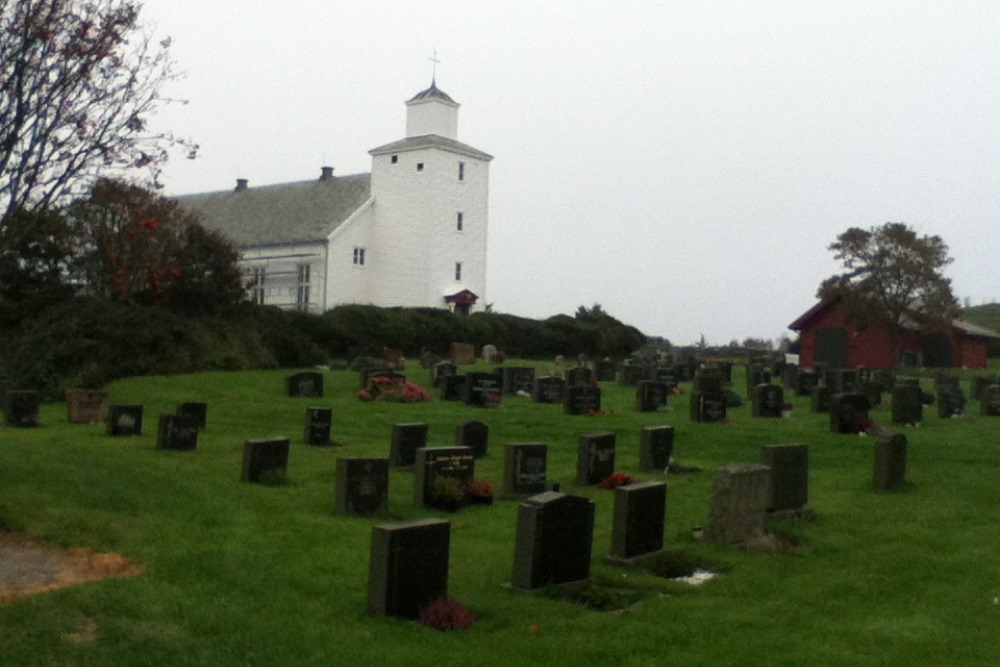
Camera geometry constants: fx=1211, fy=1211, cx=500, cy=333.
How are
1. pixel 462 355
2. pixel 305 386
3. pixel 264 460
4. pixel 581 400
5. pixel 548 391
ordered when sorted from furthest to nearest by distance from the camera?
pixel 462 355
pixel 305 386
pixel 548 391
pixel 581 400
pixel 264 460

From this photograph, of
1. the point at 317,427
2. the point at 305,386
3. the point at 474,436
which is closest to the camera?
the point at 474,436

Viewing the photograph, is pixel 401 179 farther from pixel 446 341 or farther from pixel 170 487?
pixel 170 487

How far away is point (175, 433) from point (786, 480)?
9997mm

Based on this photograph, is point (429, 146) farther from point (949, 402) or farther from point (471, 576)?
point (471, 576)

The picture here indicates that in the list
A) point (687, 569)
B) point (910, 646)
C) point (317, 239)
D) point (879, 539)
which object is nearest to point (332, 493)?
point (687, 569)

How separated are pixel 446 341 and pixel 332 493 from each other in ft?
116

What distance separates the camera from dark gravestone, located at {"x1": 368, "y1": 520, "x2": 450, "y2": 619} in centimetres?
922

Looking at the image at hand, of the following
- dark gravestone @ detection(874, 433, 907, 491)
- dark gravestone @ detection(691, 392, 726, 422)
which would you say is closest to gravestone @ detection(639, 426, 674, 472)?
dark gravestone @ detection(874, 433, 907, 491)

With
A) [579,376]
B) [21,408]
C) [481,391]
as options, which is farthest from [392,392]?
[21,408]

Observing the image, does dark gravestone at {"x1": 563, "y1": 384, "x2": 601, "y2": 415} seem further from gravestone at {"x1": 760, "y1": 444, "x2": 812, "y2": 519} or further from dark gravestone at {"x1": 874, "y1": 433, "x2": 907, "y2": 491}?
gravestone at {"x1": 760, "y1": 444, "x2": 812, "y2": 519}

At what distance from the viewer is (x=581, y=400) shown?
26.3 metres

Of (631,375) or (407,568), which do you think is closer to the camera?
(407,568)

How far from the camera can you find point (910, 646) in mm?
8766

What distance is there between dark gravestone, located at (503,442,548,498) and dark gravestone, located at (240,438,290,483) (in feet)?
9.90
